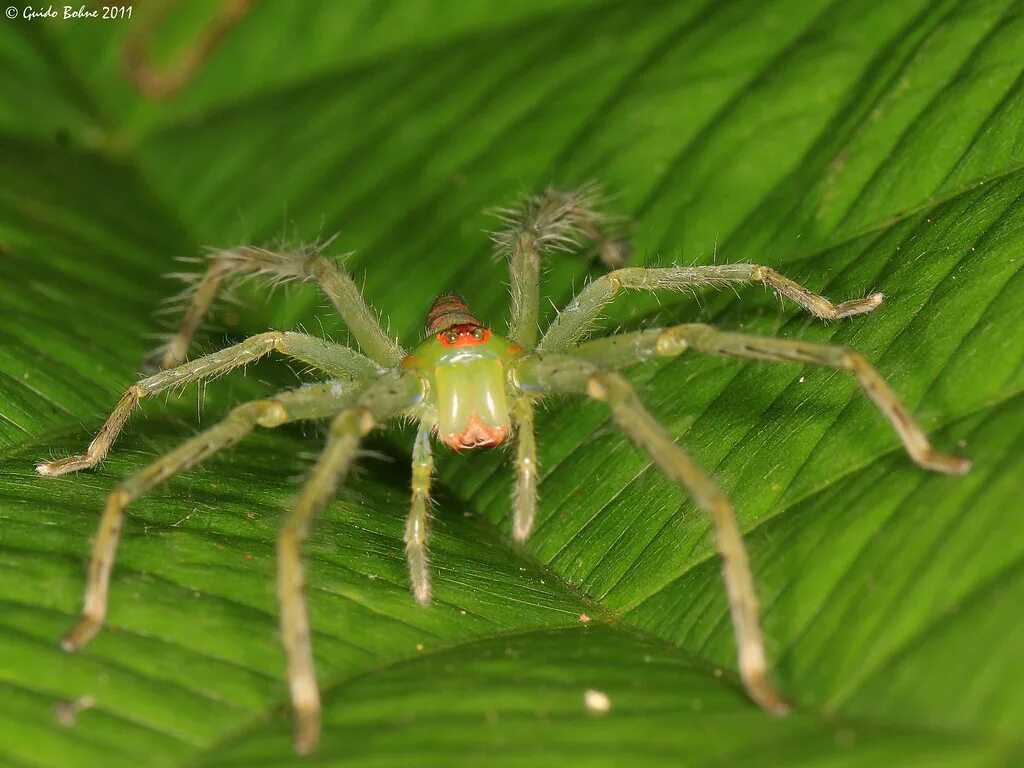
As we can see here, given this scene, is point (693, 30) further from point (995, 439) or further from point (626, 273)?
point (995, 439)

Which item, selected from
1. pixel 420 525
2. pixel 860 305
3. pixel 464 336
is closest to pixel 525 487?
pixel 420 525

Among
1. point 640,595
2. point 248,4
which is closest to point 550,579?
point 640,595

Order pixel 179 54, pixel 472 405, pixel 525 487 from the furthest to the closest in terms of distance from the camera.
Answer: pixel 179 54 < pixel 472 405 < pixel 525 487

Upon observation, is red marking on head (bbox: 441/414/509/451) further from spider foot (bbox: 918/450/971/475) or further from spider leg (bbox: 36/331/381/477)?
spider foot (bbox: 918/450/971/475)

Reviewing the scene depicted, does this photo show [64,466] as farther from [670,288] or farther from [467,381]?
[670,288]

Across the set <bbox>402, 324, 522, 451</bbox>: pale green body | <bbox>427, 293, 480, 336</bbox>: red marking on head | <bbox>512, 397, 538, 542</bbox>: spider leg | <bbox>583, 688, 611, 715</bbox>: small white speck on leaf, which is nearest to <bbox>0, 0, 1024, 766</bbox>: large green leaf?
<bbox>583, 688, 611, 715</bbox>: small white speck on leaf

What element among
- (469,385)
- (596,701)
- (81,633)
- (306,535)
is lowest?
(596,701)
